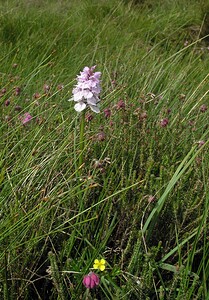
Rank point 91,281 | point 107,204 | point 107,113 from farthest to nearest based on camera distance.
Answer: point 107,113
point 107,204
point 91,281

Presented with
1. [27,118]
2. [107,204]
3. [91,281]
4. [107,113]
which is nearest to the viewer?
[91,281]

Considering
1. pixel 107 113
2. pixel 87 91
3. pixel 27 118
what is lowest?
pixel 107 113

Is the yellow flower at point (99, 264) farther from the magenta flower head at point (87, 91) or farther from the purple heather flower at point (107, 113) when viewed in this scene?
the purple heather flower at point (107, 113)

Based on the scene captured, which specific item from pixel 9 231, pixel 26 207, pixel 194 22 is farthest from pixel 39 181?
pixel 194 22

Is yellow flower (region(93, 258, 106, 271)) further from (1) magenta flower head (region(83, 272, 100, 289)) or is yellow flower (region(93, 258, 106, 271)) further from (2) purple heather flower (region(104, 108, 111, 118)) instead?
(2) purple heather flower (region(104, 108, 111, 118))

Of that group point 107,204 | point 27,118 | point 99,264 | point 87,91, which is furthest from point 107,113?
point 99,264

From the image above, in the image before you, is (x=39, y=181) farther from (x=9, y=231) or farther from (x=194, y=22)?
(x=194, y=22)

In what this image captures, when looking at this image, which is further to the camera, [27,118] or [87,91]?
[27,118]

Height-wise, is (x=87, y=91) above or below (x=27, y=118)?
above

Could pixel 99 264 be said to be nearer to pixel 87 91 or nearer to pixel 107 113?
pixel 87 91

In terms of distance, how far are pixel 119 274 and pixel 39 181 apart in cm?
39

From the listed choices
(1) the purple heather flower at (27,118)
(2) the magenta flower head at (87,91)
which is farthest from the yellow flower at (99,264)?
(1) the purple heather flower at (27,118)

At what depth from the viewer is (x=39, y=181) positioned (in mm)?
1365

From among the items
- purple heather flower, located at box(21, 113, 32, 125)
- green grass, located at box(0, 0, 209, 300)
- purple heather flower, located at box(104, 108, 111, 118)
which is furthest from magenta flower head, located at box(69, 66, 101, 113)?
purple heather flower, located at box(104, 108, 111, 118)
